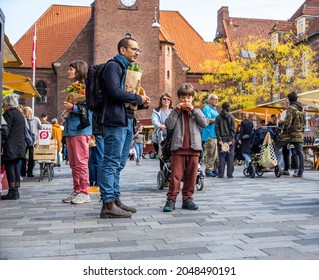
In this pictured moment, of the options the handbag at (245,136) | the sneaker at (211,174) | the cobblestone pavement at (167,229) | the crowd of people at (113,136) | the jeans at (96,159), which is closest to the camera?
the cobblestone pavement at (167,229)

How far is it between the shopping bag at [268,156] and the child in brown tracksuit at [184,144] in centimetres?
687

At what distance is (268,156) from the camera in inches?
514

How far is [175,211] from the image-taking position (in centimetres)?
635

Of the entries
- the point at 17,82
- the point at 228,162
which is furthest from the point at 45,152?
the point at 228,162

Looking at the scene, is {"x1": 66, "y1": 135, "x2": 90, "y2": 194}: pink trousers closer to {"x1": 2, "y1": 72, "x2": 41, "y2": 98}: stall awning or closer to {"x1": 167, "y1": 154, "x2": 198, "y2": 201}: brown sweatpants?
{"x1": 167, "y1": 154, "x2": 198, "y2": 201}: brown sweatpants

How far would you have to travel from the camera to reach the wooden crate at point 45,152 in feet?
39.7

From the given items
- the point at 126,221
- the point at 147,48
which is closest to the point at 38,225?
the point at 126,221

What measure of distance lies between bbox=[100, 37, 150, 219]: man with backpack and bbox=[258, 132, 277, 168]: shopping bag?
7759mm

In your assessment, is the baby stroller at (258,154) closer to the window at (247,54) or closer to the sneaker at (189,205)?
the sneaker at (189,205)

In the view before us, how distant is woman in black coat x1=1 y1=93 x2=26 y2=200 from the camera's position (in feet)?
26.2

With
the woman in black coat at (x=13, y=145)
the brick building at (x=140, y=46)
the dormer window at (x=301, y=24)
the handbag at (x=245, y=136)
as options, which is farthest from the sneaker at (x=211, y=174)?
the brick building at (x=140, y=46)

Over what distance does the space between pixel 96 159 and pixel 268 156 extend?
5.76 meters

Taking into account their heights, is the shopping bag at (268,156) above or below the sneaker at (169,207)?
above

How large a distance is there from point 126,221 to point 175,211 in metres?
0.98
